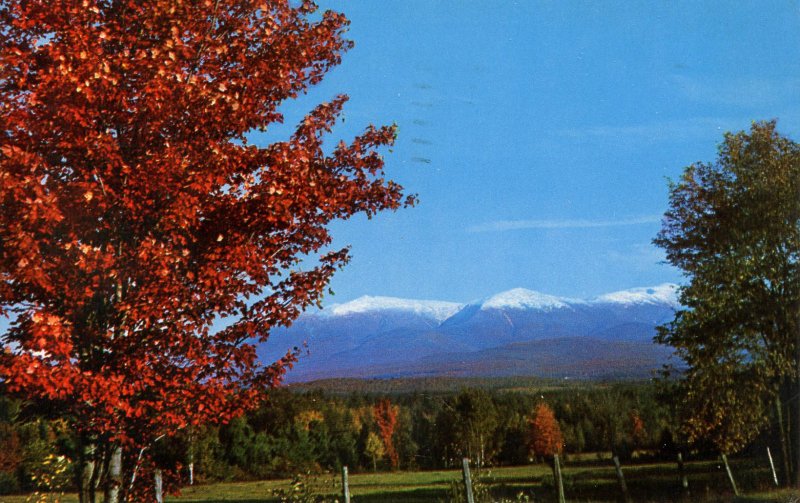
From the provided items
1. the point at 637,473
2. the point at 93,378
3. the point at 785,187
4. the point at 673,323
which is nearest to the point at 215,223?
the point at 93,378

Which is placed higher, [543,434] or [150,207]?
[150,207]

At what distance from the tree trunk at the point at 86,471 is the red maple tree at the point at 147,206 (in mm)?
25

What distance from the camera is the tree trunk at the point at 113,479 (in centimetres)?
954

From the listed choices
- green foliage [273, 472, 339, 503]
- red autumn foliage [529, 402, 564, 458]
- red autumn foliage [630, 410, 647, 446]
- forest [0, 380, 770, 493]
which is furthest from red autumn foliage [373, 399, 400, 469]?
green foliage [273, 472, 339, 503]

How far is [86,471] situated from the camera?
31.6ft

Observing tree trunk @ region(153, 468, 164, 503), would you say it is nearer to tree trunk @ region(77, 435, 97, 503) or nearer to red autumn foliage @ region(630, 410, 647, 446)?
tree trunk @ region(77, 435, 97, 503)

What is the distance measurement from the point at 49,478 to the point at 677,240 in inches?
1020

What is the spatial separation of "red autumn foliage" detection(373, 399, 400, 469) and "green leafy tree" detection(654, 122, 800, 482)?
219 ft

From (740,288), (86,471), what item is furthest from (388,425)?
(86,471)

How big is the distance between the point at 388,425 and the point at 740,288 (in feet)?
238

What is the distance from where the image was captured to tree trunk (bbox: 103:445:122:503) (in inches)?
376

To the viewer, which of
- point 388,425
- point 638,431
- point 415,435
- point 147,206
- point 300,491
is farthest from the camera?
point 415,435

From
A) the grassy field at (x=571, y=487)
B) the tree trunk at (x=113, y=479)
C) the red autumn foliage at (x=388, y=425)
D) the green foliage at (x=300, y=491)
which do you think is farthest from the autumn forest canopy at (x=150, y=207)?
the red autumn foliage at (x=388, y=425)

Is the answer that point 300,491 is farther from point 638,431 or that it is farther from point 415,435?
point 415,435
